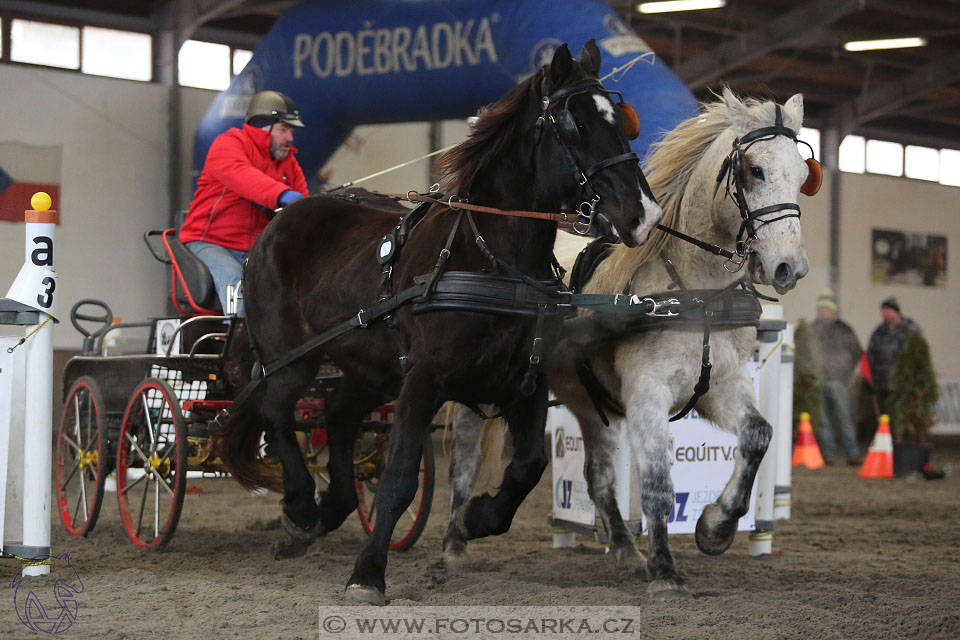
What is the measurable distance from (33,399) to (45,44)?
9150mm

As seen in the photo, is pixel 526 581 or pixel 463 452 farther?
pixel 463 452

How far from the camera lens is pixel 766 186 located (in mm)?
4043

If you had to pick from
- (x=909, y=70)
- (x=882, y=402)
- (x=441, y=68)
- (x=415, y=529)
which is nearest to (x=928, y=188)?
(x=909, y=70)

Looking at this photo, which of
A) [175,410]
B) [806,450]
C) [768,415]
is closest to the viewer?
[175,410]

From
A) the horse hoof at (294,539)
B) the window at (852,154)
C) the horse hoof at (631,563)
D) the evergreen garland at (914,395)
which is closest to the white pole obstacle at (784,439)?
the horse hoof at (631,563)

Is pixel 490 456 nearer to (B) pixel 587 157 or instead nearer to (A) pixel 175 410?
(A) pixel 175 410

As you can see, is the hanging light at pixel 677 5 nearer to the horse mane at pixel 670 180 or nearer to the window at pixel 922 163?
the window at pixel 922 163

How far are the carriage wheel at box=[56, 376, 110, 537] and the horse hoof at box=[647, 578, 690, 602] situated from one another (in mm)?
2810

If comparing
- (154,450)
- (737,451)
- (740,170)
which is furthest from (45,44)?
(737,451)

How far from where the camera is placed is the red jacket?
17.5 feet

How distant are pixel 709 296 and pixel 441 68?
17.4ft

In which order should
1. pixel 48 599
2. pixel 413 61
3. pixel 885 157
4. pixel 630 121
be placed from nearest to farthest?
pixel 48 599, pixel 630 121, pixel 413 61, pixel 885 157

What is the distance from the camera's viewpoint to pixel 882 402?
41.9 feet

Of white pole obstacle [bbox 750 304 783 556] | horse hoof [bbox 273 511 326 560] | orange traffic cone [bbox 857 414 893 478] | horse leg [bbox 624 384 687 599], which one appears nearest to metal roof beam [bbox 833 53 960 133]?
orange traffic cone [bbox 857 414 893 478]
